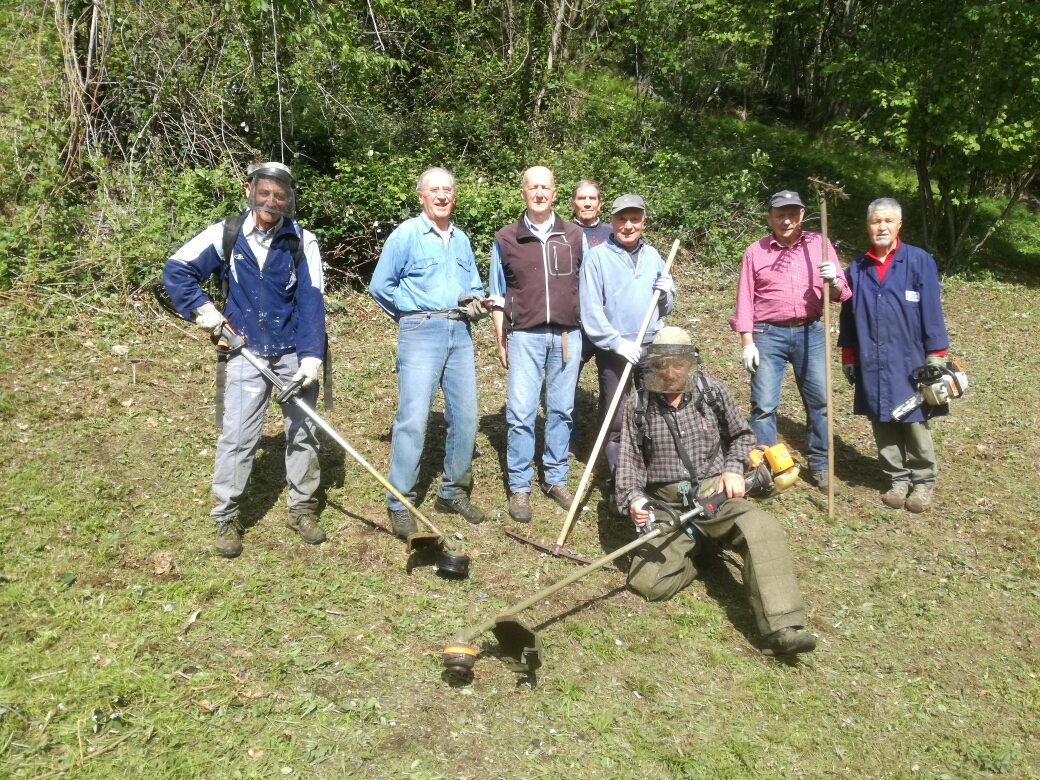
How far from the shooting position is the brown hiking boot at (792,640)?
14.0 ft

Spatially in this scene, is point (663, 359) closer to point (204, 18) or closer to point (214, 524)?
point (214, 524)

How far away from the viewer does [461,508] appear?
564 centimetres

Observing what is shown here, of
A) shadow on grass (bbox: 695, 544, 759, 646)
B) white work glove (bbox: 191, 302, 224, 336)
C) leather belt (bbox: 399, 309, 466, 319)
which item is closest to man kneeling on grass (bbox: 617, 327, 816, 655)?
shadow on grass (bbox: 695, 544, 759, 646)

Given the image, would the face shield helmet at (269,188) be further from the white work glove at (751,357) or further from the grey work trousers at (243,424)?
the white work glove at (751,357)

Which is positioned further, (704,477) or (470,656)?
(704,477)

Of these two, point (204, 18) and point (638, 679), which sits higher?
point (204, 18)

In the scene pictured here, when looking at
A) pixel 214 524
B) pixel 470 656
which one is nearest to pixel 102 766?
pixel 470 656

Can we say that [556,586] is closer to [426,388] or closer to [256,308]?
[426,388]

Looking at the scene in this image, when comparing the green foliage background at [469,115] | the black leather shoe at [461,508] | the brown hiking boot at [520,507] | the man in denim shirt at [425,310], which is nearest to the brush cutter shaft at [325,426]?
the man in denim shirt at [425,310]

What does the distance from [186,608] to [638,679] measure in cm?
251

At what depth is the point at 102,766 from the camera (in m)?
3.45

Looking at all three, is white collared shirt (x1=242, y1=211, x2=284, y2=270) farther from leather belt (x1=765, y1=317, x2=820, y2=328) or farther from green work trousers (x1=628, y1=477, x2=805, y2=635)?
leather belt (x1=765, y1=317, x2=820, y2=328)

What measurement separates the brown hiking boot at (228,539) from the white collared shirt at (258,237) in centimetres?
161

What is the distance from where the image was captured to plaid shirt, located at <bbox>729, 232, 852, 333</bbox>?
5957mm
